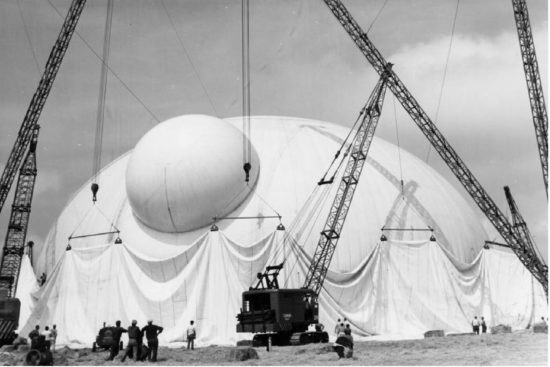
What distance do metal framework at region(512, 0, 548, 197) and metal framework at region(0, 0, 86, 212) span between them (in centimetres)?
3849

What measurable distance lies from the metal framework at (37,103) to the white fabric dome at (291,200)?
42.9 feet

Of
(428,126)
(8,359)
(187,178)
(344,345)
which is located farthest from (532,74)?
(8,359)

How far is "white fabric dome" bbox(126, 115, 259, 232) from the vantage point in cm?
4928

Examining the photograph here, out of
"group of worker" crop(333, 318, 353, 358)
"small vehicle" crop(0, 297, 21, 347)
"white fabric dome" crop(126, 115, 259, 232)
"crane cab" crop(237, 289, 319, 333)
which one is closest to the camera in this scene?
"group of worker" crop(333, 318, 353, 358)

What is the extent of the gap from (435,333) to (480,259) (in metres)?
10.7

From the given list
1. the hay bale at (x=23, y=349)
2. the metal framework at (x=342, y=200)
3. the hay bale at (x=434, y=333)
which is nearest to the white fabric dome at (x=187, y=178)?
the metal framework at (x=342, y=200)

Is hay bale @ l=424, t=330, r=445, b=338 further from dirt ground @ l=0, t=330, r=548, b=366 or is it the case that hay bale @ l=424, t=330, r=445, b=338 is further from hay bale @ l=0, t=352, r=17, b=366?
hay bale @ l=0, t=352, r=17, b=366

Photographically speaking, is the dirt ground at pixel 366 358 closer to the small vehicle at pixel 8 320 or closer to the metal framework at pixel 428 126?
the small vehicle at pixel 8 320

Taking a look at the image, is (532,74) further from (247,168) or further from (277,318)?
(277,318)

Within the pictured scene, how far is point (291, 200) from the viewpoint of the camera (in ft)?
161

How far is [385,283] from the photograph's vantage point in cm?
4812

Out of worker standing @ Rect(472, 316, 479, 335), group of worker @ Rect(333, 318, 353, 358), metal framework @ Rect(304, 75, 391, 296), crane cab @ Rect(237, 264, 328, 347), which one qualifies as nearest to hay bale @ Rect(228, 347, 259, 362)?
group of worker @ Rect(333, 318, 353, 358)

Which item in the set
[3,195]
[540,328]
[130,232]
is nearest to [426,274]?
[540,328]

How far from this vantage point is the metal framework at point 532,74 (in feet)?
175
